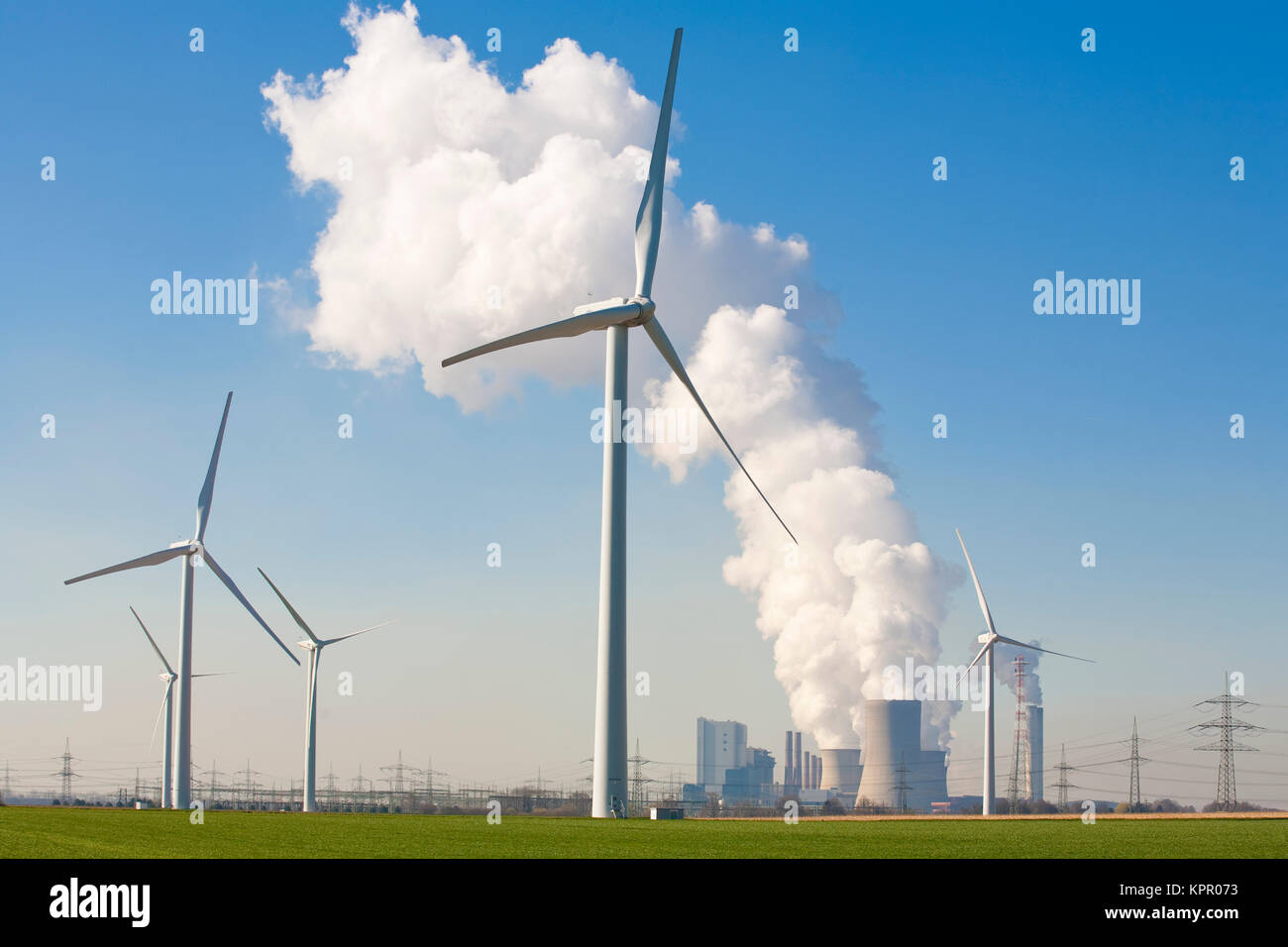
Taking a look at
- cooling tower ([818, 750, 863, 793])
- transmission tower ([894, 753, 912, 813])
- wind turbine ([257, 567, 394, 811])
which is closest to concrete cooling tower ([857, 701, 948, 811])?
transmission tower ([894, 753, 912, 813])

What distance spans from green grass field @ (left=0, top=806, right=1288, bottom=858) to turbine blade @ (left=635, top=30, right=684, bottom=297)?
31.1 meters

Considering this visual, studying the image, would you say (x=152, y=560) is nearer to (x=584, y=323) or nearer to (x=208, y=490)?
(x=208, y=490)

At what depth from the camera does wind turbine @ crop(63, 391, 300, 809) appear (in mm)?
91938

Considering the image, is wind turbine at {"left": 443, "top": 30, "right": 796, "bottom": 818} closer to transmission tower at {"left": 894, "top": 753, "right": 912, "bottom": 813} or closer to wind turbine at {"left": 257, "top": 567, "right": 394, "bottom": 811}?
wind turbine at {"left": 257, "top": 567, "right": 394, "bottom": 811}

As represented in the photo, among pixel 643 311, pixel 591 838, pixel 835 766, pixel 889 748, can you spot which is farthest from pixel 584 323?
pixel 835 766

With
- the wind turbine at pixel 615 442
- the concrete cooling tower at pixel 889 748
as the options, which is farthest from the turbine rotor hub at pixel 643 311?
the concrete cooling tower at pixel 889 748

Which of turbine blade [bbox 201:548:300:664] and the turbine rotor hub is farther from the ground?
the turbine rotor hub

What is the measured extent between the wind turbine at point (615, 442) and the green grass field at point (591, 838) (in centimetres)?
751

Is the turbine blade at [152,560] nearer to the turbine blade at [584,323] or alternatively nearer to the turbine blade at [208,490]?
the turbine blade at [208,490]

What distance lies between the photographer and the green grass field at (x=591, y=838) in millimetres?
33844
